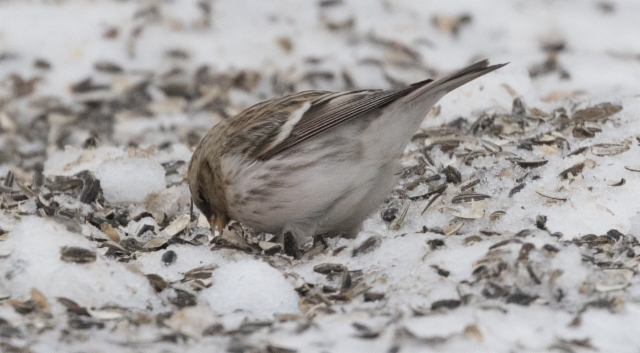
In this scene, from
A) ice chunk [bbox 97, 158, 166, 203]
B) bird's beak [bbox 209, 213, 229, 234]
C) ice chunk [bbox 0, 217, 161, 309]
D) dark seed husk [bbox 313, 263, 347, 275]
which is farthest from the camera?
ice chunk [bbox 97, 158, 166, 203]

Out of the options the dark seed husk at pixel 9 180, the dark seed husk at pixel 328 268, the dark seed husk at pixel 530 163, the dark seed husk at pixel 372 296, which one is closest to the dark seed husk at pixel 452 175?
the dark seed husk at pixel 530 163

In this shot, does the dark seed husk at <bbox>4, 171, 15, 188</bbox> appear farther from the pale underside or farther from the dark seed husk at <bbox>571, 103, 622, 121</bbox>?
the dark seed husk at <bbox>571, 103, 622, 121</bbox>

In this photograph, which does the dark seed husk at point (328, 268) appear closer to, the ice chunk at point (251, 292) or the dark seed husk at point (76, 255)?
the ice chunk at point (251, 292)

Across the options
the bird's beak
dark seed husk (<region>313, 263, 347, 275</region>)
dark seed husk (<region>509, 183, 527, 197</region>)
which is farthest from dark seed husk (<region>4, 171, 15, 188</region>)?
dark seed husk (<region>509, 183, 527, 197</region>)

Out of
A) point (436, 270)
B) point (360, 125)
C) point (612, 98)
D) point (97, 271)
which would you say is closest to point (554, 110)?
point (612, 98)

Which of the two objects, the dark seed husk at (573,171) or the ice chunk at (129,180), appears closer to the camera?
the dark seed husk at (573,171)

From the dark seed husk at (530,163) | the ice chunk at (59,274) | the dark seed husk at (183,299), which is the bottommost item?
the dark seed husk at (530,163)

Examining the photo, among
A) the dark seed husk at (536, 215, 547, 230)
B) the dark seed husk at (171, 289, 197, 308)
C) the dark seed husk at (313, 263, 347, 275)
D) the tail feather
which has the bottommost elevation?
the dark seed husk at (536, 215, 547, 230)

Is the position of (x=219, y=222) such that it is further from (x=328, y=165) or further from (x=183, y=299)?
(x=183, y=299)
